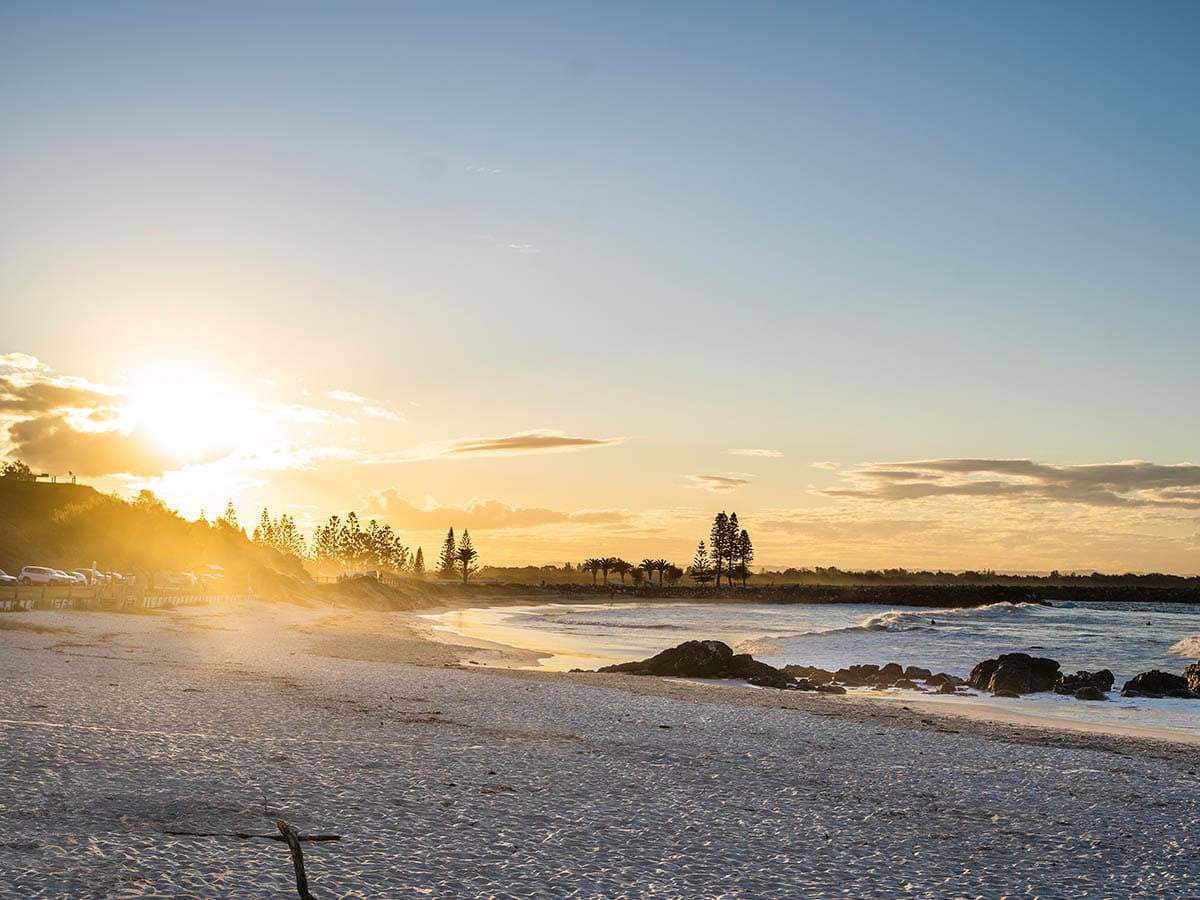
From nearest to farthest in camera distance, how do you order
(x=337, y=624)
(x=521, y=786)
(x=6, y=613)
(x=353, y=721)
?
(x=521, y=786) → (x=353, y=721) → (x=6, y=613) → (x=337, y=624)

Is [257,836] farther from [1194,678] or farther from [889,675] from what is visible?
[1194,678]

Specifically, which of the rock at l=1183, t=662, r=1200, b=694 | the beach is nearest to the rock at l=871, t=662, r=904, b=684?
the rock at l=1183, t=662, r=1200, b=694

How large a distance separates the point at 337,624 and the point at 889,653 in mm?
39315

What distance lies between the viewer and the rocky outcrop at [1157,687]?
1442 inches

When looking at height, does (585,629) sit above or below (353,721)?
below

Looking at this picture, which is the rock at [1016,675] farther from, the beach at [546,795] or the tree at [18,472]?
the tree at [18,472]

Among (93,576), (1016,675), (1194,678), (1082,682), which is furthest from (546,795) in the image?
(93,576)

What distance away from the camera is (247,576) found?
9900cm

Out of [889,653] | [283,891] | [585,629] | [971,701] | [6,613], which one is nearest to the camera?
[283,891]

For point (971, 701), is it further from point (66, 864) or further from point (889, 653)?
point (66, 864)

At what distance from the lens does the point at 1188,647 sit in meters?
57.9

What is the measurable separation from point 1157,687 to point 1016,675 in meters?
6.35

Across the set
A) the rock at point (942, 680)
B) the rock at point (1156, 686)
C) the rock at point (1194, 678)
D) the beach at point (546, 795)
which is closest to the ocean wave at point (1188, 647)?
the rock at point (1194, 678)

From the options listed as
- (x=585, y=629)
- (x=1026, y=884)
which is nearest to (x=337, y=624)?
(x=585, y=629)
